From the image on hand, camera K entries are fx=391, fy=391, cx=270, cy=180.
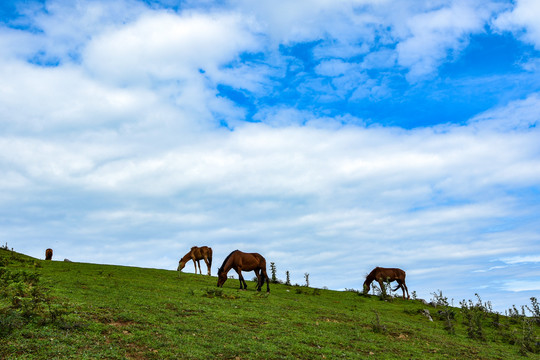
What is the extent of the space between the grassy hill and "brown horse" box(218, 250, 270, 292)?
2425 millimetres

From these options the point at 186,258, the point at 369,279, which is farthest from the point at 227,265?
the point at 369,279

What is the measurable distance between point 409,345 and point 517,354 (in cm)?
733

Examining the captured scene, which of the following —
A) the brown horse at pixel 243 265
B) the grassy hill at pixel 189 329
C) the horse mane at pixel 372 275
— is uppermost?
the brown horse at pixel 243 265

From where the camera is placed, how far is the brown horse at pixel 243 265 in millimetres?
26459

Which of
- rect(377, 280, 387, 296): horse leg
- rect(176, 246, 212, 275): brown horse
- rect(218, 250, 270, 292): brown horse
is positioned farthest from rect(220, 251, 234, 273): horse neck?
rect(377, 280, 387, 296): horse leg

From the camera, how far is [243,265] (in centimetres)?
2708

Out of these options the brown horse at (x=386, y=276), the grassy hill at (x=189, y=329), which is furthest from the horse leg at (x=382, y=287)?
the grassy hill at (x=189, y=329)

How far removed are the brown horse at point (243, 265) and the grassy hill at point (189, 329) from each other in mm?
2425

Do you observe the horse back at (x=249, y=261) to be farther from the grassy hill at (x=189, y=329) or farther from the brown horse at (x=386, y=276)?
the brown horse at (x=386, y=276)

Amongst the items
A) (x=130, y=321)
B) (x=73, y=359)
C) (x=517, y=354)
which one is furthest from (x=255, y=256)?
(x=73, y=359)

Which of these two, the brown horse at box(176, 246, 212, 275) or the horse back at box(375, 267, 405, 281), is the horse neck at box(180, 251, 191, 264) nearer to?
the brown horse at box(176, 246, 212, 275)

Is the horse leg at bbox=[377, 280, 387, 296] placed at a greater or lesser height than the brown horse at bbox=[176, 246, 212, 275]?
lesser

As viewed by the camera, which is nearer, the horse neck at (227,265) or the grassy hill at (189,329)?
the grassy hill at (189,329)

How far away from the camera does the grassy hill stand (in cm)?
1132
